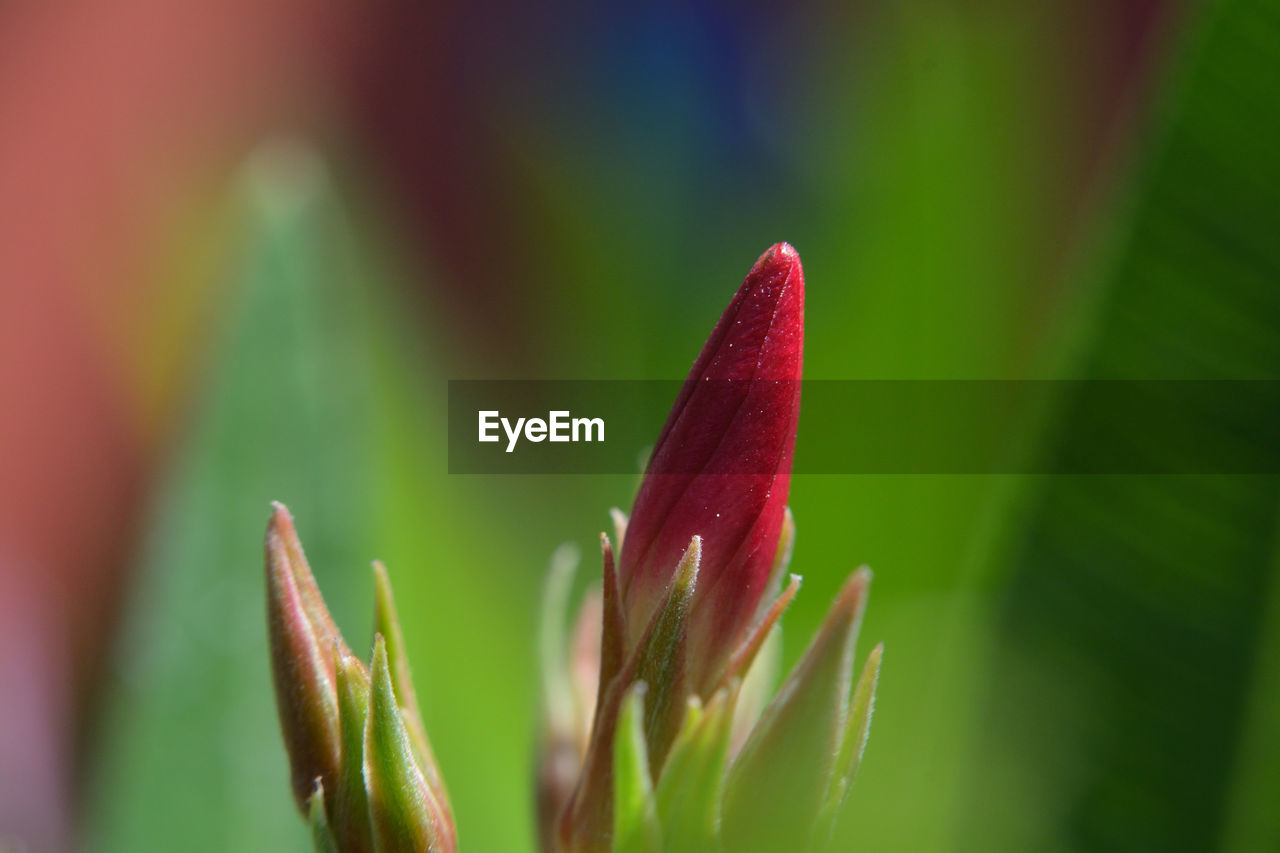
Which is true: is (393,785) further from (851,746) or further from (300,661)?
(851,746)

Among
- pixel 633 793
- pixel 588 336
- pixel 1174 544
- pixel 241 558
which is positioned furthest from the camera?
pixel 588 336

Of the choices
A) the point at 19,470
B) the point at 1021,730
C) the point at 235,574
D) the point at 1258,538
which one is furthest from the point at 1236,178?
the point at 19,470

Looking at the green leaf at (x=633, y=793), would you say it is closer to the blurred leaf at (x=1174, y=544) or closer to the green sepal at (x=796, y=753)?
the green sepal at (x=796, y=753)

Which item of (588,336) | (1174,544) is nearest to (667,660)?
(1174,544)

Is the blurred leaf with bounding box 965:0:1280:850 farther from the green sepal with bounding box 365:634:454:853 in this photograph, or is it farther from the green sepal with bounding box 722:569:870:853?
the green sepal with bounding box 365:634:454:853

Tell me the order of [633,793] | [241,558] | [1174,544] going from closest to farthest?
1. [633,793]
2. [1174,544]
3. [241,558]

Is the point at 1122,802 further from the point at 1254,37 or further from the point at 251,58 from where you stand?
the point at 251,58

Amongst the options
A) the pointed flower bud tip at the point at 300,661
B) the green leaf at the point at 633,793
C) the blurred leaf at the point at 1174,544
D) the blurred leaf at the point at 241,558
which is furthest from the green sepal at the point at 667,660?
the blurred leaf at the point at 241,558
